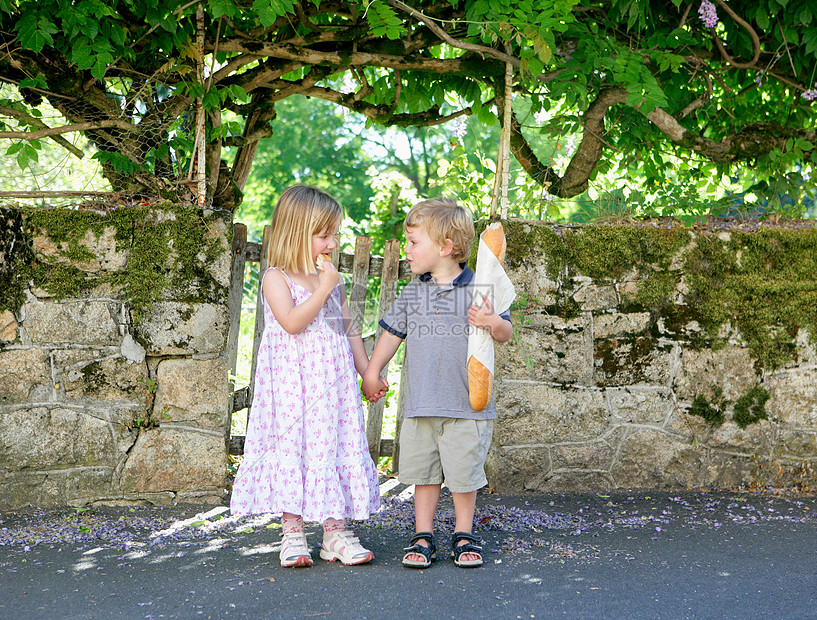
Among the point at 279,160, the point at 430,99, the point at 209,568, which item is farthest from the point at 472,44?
the point at 279,160

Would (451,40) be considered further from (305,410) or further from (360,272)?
(305,410)

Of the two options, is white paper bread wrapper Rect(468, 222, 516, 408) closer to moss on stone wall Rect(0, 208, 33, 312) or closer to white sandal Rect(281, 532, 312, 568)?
white sandal Rect(281, 532, 312, 568)

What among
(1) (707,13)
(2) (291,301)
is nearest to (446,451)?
(2) (291,301)

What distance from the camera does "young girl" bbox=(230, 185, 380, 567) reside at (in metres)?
2.76

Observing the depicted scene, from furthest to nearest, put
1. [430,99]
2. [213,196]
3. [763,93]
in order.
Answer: [763,93] → [430,99] → [213,196]

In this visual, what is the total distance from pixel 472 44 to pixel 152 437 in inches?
105

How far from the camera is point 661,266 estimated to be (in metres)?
4.06

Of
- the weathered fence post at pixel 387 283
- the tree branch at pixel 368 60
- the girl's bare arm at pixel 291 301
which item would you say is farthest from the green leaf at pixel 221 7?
the weathered fence post at pixel 387 283

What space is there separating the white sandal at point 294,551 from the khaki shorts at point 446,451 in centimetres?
46

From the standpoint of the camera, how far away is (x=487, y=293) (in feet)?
9.30

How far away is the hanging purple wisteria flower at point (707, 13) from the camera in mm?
4141

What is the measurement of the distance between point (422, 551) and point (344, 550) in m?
0.30

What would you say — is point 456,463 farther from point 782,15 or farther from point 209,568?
point 782,15

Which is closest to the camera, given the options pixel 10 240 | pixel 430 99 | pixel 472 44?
pixel 10 240
